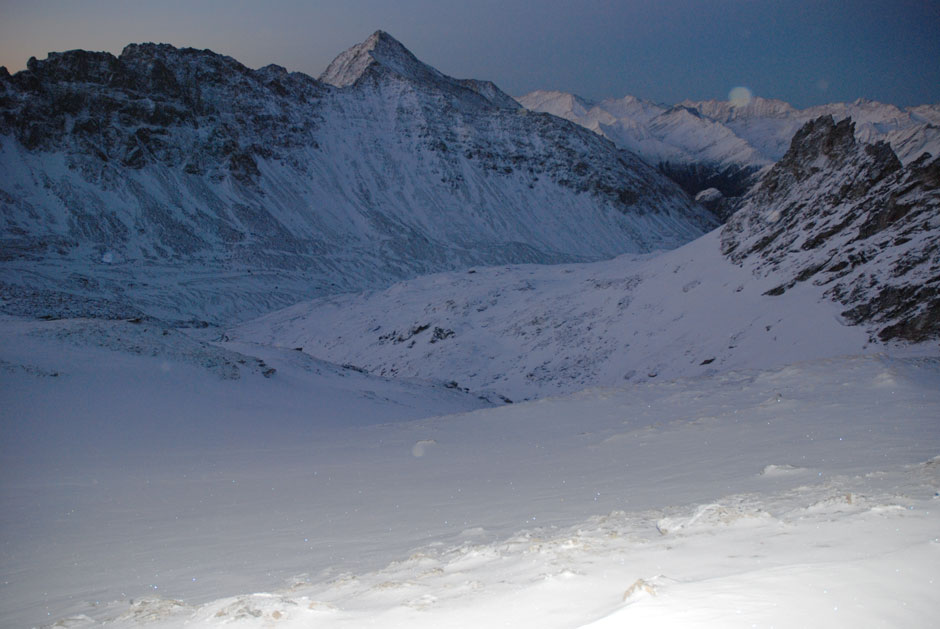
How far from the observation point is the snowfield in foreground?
3.27m

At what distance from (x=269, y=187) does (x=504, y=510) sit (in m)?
110

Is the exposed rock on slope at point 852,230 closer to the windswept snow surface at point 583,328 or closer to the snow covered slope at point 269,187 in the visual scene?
the windswept snow surface at point 583,328

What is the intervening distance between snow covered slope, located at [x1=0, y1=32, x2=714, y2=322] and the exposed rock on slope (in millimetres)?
44055

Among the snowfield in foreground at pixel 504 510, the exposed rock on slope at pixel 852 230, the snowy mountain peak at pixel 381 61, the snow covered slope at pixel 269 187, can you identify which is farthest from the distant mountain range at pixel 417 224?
the snowfield in foreground at pixel 504 510

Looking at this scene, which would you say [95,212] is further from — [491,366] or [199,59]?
[491,366]

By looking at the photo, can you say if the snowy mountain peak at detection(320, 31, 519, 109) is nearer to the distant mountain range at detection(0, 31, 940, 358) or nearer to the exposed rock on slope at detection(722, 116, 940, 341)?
the distant mountain range at detection(0, 31, 940, 358)

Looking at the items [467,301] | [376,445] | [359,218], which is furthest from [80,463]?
[359,218]

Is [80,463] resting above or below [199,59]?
below

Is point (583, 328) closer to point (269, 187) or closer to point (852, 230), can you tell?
point (852, 230)

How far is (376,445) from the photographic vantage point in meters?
13.0

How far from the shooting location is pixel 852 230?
2948 centimetres

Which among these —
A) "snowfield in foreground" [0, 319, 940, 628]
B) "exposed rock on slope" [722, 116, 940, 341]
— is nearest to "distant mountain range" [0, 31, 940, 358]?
"exposed rock on slope" [722, 116, 940, 341]

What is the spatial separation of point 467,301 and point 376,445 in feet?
118

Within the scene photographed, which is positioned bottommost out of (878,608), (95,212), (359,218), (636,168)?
(878,608)
